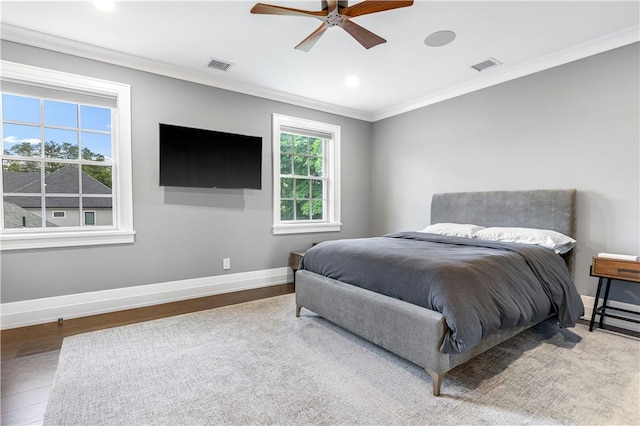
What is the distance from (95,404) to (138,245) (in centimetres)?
195

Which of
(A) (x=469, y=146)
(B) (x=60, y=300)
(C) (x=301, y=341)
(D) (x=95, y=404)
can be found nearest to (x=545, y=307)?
(C) (x=301, y=341)

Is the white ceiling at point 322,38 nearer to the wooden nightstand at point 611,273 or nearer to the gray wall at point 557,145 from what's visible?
the gray wall at point 557,145

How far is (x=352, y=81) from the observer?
154 inches

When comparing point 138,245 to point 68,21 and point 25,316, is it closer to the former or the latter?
point 25,316

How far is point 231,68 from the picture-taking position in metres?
3.55

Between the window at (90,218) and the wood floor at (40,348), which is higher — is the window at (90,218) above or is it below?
above

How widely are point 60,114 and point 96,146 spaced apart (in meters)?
0.40

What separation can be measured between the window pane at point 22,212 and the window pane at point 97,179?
1.32 ft

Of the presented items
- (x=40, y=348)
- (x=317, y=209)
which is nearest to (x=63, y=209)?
(x=40, y=348)

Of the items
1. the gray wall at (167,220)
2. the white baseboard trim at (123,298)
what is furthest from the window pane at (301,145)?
the white baseboard trim at (123,298)

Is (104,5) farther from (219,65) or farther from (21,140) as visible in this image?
(21,140)

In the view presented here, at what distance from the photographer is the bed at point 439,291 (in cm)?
179

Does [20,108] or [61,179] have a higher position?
[20,108]

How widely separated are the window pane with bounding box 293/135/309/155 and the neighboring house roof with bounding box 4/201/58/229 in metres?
3.08
